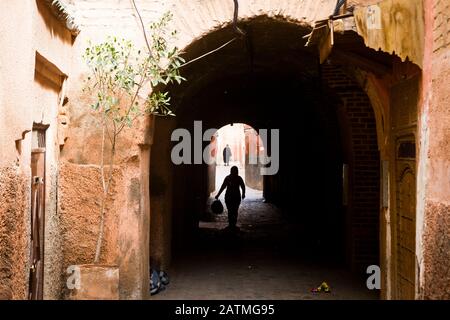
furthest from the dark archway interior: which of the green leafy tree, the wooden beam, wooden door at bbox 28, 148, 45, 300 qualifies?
wooden door at bbox 28, 148, 45, 300

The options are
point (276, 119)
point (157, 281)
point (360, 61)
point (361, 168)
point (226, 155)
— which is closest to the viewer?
point (360, 61)

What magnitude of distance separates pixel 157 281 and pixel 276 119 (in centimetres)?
825

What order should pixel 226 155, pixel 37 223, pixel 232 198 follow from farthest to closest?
pixel 226 155, pixel 232 198, pixel 37 223

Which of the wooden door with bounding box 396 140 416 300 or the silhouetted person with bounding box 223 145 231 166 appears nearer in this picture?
the wooden door with bounding box 396 140 416 300

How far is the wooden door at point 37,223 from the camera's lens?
4.26 metres

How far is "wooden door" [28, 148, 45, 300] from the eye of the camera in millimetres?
4262

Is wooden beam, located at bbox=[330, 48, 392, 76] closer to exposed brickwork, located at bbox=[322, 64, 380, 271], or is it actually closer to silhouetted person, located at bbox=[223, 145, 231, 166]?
exposed brickwork, located at bbox=[322, 64, 380, 271]

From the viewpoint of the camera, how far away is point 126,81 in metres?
4.59

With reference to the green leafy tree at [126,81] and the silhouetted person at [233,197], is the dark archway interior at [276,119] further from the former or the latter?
the silhouetted person at [233,197]

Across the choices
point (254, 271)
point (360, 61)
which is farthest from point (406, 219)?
point (254, 271)

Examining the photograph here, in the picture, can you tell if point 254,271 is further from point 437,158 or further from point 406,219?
point 437,158

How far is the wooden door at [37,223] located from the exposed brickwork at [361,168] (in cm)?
450

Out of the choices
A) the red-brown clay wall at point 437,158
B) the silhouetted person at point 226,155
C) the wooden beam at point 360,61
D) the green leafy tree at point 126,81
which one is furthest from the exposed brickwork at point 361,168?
the silhouetted person at point 226,155

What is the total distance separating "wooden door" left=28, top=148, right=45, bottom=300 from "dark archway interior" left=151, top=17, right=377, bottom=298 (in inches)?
74.4
